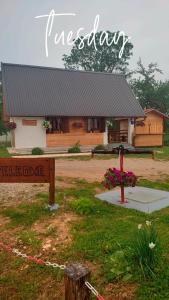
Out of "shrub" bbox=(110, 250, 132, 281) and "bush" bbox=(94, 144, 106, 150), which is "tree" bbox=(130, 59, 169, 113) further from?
"shrub" bbox=(110, 250, 132, 281)

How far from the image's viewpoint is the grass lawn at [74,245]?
11.1 feet

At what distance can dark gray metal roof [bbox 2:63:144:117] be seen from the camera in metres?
21.2

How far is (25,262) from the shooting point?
4.09 m

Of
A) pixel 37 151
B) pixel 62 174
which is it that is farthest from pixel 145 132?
pixel 62 174

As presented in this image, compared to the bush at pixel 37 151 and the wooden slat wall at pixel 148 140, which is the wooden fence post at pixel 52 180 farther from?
the wooden slat wall at pixel 148 140

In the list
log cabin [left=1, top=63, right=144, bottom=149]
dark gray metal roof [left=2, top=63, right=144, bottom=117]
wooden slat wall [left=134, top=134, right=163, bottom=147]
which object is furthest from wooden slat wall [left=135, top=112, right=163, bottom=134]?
dark gray metal roof [left=2, top=63, right=144, bottom=117]

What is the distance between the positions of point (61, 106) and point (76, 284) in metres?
20.4

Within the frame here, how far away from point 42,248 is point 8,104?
56.6 ft

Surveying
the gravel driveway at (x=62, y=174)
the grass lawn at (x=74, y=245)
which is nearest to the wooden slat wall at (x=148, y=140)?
the gravel driveway at (x=62, y=174)

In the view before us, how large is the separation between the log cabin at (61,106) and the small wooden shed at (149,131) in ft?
2.33

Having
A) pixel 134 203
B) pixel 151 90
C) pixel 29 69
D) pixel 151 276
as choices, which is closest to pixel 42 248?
pixel 151 276

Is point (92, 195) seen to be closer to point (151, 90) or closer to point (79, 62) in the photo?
point (151, 90)

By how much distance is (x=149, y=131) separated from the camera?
24.5m

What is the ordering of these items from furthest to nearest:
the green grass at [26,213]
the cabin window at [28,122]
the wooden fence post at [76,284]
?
the cabin window at [28,122] → the green grass at [26,213] → the wooden fence post at [76,284]
